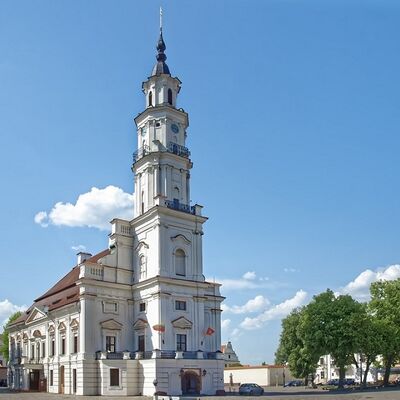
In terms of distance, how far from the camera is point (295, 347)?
67875 millimetres

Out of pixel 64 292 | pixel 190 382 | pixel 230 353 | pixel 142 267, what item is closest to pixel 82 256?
pixel 64 292

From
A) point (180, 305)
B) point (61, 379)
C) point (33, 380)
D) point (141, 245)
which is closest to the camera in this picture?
point (180, 305)

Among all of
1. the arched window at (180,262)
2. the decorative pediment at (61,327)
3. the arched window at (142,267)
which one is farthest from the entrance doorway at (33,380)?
the arched window at (180,262)

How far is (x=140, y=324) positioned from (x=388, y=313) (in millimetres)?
28261

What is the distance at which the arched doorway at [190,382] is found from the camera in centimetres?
4953

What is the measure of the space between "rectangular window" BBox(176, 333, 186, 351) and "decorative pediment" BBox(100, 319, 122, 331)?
5.51m

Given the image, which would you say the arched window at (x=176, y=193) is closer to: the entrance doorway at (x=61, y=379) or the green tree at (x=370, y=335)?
the entrance doorway at (x=61, y=379)

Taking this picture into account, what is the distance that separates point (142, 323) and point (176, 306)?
3.46 metres

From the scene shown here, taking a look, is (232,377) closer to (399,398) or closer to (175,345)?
(175,345)

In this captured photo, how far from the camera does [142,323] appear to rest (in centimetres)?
5178

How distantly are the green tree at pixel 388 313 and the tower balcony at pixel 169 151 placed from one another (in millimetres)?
27311

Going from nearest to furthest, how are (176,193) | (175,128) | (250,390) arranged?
(250,390), (176,193), (175,128)

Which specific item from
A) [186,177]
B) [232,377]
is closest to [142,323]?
[186,177]

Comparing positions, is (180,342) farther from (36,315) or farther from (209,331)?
(36,315)
